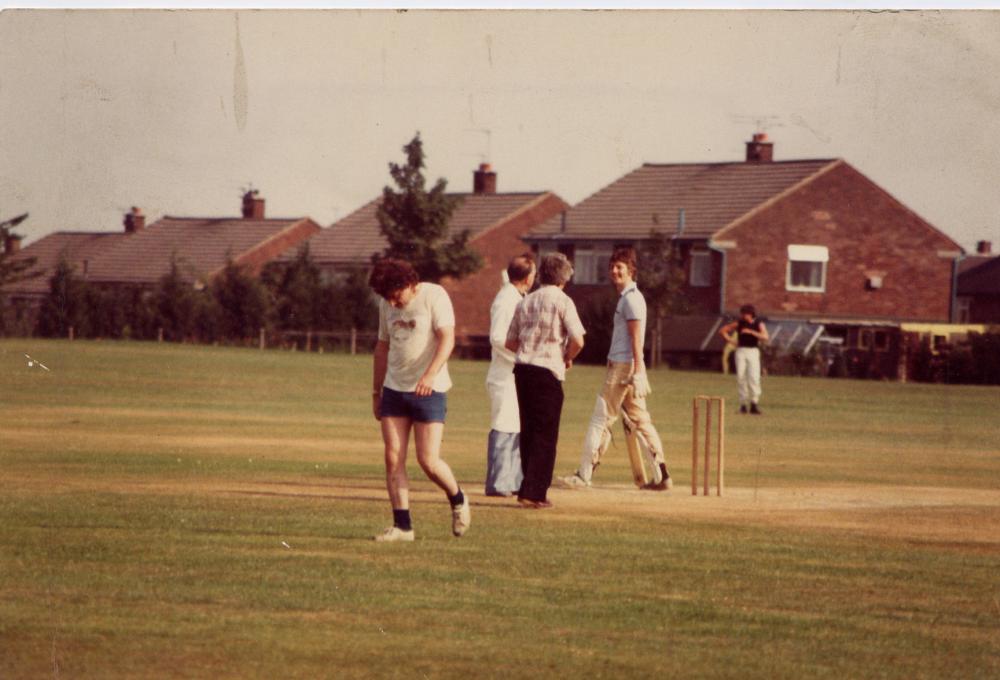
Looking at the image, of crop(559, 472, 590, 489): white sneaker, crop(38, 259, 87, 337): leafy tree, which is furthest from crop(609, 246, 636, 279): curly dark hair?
crop(38, 259, 87, 337): leafy tree

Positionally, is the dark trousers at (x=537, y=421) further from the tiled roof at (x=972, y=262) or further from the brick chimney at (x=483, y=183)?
the tiled roof at (x=972, y=262)

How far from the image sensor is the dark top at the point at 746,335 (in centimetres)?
3238

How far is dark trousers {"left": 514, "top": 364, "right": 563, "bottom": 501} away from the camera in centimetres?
1517

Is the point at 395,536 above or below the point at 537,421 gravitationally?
below

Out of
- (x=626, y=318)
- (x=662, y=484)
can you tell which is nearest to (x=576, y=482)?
(x=662, y=484)

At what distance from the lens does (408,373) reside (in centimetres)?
1257

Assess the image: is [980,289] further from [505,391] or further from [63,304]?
[505,391]

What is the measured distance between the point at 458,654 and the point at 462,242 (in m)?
53.5

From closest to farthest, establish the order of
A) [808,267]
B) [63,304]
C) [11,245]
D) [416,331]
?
[416,331] → [11,245] → [63,304] → [808,267]

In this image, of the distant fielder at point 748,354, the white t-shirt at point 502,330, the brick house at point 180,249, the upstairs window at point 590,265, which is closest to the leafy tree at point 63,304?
the brick house at point 180,249

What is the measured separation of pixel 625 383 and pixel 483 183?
224ft

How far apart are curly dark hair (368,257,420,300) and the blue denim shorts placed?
76 cm

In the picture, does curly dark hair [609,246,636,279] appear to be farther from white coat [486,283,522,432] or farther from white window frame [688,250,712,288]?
white window frame [688,250,712,288]

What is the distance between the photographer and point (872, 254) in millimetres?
66312
